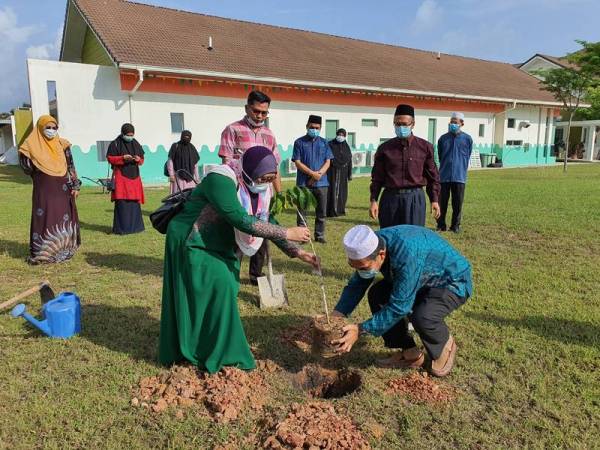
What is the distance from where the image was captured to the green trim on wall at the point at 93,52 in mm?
15523

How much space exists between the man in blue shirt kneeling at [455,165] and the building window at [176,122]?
9.96 m

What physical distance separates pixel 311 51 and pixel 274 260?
1655 centimetres

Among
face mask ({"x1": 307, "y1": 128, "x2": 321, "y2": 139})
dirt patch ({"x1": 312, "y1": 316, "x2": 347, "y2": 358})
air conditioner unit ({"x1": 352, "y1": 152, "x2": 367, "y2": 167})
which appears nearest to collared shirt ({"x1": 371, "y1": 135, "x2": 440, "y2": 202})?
dirt patch ({"x1": 312, "y1": 316, "x2": 347, "y2": 358})

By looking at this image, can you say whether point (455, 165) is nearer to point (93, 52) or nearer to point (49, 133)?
point (49, 133)

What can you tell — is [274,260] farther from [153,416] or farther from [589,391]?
[589,391]

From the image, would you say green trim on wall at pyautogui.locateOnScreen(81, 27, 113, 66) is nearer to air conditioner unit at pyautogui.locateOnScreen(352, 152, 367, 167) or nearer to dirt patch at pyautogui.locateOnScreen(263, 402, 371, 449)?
air conditioner unit at pyautogui.locateOnScreen(352, 152, 367, 167)

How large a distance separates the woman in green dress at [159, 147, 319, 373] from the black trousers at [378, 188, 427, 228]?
134 cm

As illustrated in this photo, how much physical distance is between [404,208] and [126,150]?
492cm

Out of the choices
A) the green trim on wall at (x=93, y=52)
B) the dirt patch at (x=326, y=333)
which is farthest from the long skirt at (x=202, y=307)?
the green trim on wall at (x=93, y=52)

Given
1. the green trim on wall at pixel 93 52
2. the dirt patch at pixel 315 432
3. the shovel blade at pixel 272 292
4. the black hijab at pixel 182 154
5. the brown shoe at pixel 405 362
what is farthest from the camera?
the green trim on wall at pixel 93 52

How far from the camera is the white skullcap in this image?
2.53 m

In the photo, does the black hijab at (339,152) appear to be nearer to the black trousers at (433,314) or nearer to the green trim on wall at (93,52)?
the black trousers at (433,314)

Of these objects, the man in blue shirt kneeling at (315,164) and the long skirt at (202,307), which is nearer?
the long skirt at (202,307)

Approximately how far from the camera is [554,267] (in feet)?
18.1
